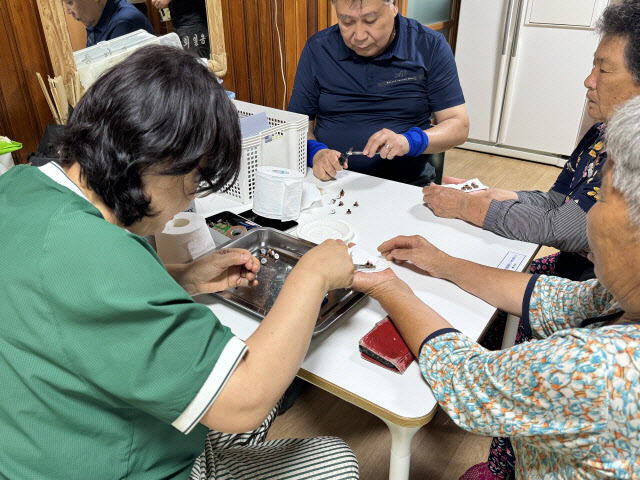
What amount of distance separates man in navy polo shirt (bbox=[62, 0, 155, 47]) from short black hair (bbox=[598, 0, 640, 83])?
1664 millimetres

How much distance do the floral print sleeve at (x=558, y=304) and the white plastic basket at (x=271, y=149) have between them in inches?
37.3

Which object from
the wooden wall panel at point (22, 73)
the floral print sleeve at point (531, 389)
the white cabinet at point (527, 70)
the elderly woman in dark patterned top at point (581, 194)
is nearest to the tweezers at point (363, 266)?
the floral print sleeve at point (531, 389)

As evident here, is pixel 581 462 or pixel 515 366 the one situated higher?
pixel 515 366

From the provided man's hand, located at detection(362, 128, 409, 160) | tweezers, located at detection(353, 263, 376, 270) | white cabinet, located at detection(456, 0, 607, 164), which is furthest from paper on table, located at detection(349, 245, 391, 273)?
white cabinet, located at detection(456, 0, 607, 164)

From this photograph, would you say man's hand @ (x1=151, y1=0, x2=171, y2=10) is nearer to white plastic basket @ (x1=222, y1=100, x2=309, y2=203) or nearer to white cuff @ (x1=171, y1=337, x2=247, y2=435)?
white plastic basket @ (x1=222, y1=100, x2=309, y2=203)

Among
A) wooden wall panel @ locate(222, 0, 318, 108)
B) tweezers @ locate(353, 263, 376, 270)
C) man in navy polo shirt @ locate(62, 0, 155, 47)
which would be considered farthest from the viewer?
wooden wall panel @ locate(222, 0, 318, 108)

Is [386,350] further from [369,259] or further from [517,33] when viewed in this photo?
[517,33]

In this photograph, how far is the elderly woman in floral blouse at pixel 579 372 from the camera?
71 centimetres

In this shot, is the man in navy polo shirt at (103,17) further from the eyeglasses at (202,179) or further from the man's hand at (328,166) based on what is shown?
the eyeglasses at (202,179)

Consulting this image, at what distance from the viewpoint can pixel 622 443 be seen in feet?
2.39

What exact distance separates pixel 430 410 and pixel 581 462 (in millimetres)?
245

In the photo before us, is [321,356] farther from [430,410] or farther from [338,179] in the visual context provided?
[338,179]

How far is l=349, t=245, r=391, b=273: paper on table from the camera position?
1.25 m

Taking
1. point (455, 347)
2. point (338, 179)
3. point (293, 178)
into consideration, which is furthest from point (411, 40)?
point (455, 347)
